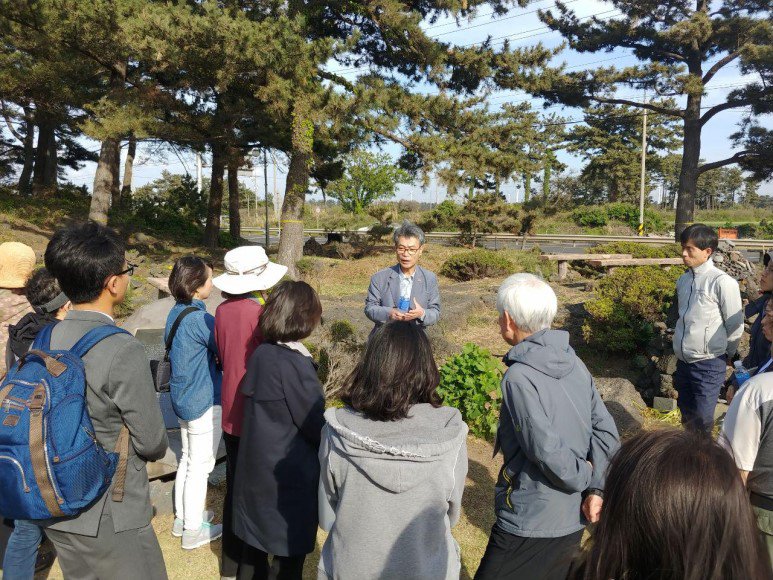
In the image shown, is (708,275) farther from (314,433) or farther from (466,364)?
(314,433)

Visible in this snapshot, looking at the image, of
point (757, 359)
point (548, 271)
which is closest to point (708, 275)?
point (757, 359)

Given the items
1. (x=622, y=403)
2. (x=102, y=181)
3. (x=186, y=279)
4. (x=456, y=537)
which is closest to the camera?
(x=186, y=279)

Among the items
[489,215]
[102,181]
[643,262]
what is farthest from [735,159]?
[102,181]

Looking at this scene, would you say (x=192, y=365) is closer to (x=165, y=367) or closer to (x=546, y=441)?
(x=165, y=367)

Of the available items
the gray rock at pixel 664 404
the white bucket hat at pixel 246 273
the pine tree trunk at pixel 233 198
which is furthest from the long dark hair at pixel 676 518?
the pine tree trunk at pixel 233 198

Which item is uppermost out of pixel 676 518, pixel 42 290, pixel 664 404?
pixel 42 290

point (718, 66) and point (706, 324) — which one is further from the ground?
point (718, 66)

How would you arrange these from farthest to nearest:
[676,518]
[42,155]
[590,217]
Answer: [590,217], [42,155], [676,518]

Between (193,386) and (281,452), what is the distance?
1001 millimetres

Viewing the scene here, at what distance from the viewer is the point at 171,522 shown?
11.3 feet

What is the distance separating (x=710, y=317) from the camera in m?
3.51

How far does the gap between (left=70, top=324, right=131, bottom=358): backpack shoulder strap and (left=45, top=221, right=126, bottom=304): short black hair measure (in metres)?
0.17

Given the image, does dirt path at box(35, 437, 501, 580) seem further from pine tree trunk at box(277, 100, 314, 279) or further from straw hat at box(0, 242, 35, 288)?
pine tree trunk at box(277, 100, 314, 279)

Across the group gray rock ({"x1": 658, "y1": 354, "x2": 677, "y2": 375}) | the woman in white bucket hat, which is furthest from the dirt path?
gray rock ({"x1": 658, "y1": 354, "x2": 677, "y2": 375})
